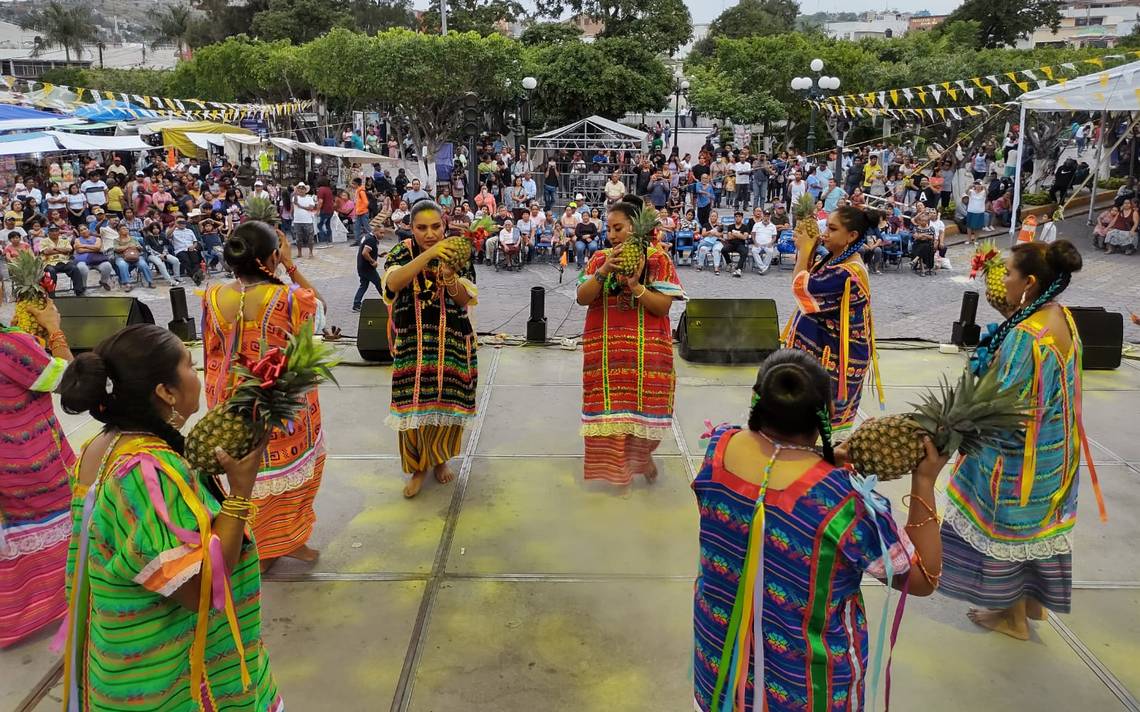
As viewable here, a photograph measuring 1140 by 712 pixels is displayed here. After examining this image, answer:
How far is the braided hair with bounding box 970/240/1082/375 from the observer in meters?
3.63

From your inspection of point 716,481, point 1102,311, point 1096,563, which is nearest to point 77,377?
point 716,481

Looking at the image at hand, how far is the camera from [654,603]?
4.18 meters

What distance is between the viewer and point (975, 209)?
17.5 meters

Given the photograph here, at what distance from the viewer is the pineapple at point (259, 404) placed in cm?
218

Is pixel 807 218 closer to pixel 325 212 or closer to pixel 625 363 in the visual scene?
pixel 625 363

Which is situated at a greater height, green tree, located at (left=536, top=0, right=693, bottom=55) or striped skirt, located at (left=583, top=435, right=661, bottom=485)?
green tree, located at (left=536, top=0, right=693, bottom=55)

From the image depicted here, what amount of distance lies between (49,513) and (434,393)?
201 cm

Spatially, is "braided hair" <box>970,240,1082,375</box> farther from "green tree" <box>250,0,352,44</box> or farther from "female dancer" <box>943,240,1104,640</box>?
"green tree" <box>250,0,352,44</box>

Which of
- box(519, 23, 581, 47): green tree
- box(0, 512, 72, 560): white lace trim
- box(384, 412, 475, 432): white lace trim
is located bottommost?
box(0, 512, 72, 560): white lace trim

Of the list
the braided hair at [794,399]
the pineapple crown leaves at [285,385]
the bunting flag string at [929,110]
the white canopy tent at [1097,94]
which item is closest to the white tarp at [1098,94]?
the white canopy tent at [1097,94]

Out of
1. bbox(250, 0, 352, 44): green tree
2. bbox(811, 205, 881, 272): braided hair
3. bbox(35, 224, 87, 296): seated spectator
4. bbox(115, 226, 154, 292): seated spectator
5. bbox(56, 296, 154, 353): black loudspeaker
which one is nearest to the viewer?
bbox(811, 205, 881, 272): braided hair

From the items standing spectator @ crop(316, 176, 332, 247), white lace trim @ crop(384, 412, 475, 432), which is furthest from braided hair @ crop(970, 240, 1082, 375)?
standing spectator @ crop(316, 176, 332, 247)

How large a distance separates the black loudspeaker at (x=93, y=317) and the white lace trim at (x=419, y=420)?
4.24 metres

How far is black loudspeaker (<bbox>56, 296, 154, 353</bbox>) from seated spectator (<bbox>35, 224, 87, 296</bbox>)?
5314mm
